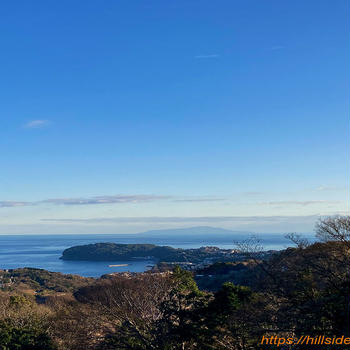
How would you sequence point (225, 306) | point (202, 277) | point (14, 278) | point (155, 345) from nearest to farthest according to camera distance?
point (155, 345)
point (225, 306)
point (202, 277)
point (14, 278)

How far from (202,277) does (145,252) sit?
54683 mm

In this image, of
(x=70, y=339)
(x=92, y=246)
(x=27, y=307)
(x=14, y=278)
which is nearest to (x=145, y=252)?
(x=92, y=246)

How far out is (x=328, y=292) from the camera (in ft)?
31.0

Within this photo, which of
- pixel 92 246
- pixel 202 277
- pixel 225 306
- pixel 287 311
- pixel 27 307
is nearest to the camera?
pixel 287 311

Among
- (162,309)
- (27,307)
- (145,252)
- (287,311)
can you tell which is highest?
(287,311)

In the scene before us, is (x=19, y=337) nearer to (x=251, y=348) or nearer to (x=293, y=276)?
(x=251, y=348)

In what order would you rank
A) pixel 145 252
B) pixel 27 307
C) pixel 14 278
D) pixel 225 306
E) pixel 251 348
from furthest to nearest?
1. pixel 145 252
2. pixel 14 278
3. pixel 27 307
4. pixel 225 306
5. pixel 251 348

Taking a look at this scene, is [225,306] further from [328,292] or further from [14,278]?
[14,278]

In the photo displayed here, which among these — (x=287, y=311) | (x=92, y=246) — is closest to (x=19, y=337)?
(x=287, y=311)

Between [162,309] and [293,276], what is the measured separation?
482cm

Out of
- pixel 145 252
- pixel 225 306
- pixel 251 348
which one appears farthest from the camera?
pixel 145 252

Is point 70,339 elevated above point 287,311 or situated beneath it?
situated beneath

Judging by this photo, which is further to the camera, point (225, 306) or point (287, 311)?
point (225, 306)

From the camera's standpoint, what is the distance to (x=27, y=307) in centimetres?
1800
